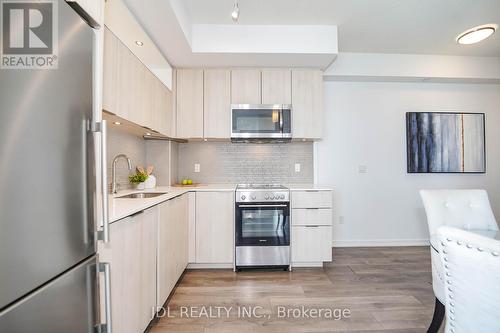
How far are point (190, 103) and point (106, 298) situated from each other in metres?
2.42

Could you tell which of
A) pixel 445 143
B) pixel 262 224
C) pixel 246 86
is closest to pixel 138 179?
pixel 262 224

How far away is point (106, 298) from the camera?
3.41 ft

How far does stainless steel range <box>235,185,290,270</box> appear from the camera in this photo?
8.96ft

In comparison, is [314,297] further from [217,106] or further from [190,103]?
[190,103]

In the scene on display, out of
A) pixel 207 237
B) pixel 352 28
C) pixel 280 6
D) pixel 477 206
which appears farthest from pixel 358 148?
pixel 207 237

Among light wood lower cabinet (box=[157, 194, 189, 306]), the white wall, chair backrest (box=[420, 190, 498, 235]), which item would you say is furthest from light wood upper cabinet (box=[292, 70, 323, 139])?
light wood lower cabinet (box=[157, 194, 189, 306])

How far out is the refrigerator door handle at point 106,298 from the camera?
1040mm

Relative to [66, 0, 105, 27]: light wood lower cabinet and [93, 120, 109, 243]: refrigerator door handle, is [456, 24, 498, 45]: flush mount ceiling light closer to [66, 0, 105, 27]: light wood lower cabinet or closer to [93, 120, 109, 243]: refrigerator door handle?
[66, 0, 105, 27]: light wood lower cabinet

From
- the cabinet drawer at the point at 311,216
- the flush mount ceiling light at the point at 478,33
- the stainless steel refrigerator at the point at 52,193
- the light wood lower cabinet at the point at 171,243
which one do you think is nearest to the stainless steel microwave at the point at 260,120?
the cabinet drawer at the point at 311,216

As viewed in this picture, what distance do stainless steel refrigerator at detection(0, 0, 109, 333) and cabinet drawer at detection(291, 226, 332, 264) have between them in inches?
81.6

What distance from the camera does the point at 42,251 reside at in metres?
0.78

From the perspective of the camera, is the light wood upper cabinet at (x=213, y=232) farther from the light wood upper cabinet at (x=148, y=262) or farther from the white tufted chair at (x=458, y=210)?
the white tufted chair at (x=458, y=210)

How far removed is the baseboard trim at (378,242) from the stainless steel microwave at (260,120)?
1.84 meters

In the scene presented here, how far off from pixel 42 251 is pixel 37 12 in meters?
0.78
